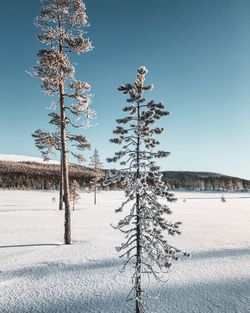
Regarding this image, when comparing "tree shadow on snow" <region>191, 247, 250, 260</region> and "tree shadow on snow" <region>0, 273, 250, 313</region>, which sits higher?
"tree shadow on snow" <region>191, 247, 250, 260</region>

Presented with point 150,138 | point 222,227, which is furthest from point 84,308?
point 222,227

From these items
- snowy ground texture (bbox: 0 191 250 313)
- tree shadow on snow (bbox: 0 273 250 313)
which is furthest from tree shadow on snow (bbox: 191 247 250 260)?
tree shadow on snow (bbox: 0 273 250 313)

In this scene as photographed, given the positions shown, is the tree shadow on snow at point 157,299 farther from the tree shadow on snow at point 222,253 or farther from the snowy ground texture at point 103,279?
the tree shadow on snow at point 222,253

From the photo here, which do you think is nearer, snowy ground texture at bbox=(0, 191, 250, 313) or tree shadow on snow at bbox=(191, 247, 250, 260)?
snowy ground texture at bbox=(0, 191, 250, 313)

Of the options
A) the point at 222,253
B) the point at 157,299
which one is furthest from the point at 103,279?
the point at 222,253

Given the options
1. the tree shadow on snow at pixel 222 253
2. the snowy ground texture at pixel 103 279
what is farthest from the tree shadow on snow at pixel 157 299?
the tree shadow on snow at pixel 222 253

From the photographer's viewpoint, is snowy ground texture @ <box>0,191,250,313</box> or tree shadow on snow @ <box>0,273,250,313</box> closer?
tree shadow on snow @ <box>0,273,250,313</box>

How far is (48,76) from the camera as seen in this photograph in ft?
54.7

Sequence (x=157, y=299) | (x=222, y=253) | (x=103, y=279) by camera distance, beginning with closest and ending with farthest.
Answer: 1. (x=157, y=299)
2. (x=103, y=279)
3. (x=222, y=253)

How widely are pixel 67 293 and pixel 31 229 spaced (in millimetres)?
13089

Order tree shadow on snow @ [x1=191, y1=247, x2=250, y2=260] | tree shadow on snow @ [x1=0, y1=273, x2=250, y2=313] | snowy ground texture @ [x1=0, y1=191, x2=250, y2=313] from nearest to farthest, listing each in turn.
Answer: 1. tree shadow on snow @ [x1=0, y1=273, x2=250, y2=313]
2. snowy ground texture @ [x1=0, y1=191, x2=250, y2=313]
3. tree shadow on snow @ [x1=191, y1=247, x2=250, y2=260]

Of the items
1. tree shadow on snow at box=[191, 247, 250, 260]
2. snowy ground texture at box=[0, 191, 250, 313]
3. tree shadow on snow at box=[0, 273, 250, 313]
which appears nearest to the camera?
tree shadow on snow at box=[0, 273, 250, 313]

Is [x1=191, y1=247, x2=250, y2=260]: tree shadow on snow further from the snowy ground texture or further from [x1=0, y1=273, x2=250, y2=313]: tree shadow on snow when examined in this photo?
[x1=0, y1=273, x2=250, y2=313]: tree shadow on snow

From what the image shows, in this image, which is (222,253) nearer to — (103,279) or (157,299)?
(157,299)
